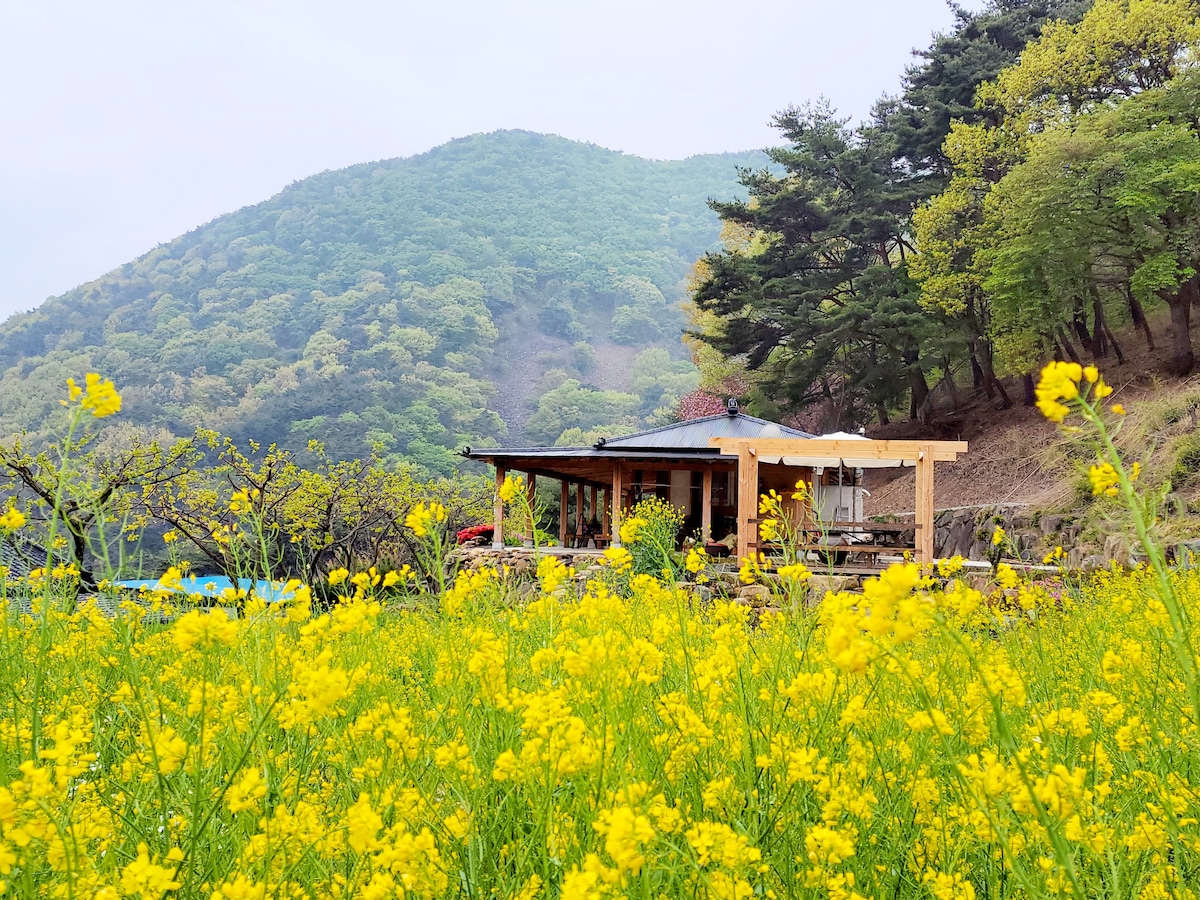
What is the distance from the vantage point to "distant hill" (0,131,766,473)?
122 ft

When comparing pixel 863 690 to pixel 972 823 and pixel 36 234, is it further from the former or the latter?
pixel 36 234

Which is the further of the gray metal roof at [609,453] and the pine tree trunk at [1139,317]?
the pine tree trunk at [1139,317]

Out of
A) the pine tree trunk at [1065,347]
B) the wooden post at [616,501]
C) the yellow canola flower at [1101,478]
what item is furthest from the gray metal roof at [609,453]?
the yellow canola flower at [1101,478]

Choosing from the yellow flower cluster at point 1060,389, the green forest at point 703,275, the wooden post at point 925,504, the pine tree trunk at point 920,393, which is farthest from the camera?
the pine tree trunk at point 920,393

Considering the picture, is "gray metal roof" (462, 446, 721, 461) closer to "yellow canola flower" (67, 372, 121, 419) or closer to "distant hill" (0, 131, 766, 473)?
"yellow canola flower" (67, 372, 121, 419)

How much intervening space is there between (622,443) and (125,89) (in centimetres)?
10807

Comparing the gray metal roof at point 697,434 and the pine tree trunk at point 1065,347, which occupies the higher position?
the pine tree trunk at point 1065,347

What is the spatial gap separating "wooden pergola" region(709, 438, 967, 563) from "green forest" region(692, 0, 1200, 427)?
7.55 metres

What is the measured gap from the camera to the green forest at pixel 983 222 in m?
14.5

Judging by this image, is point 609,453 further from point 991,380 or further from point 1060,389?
point 991,380

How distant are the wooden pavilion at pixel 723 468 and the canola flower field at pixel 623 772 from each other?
590 cm

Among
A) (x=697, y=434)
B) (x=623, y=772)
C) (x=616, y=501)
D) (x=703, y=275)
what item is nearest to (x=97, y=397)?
(x=623, y=772)

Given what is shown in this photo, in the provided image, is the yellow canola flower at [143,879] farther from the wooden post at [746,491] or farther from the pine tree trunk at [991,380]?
the pine tree trunk at [991,380]

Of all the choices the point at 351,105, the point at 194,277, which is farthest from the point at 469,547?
the point at 351,105
